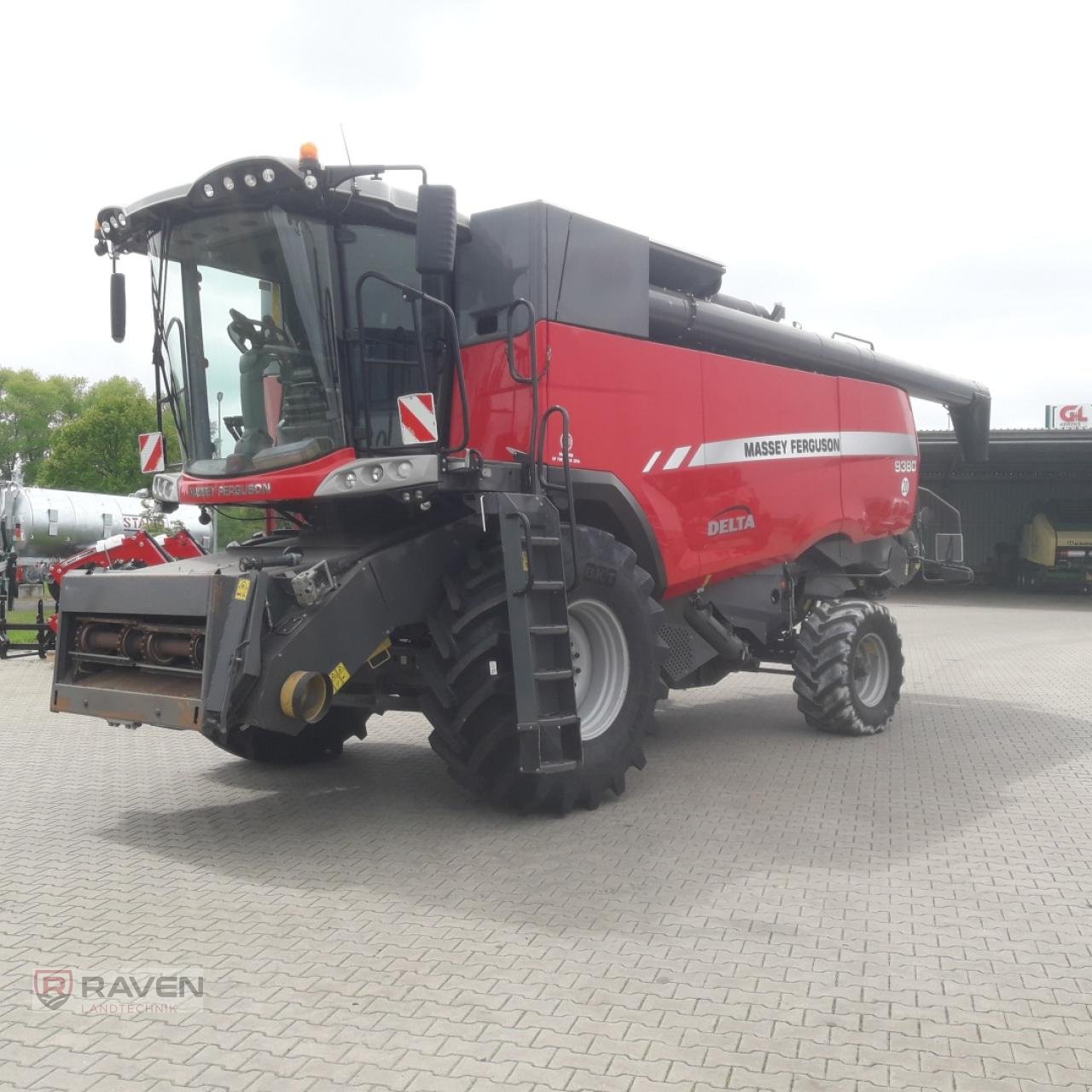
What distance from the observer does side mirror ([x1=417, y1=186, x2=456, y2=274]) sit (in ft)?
17.7

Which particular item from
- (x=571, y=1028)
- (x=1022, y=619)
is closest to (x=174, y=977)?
(x=571, y=1028)

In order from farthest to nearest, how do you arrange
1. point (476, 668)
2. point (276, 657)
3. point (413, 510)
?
point (413, 510) < point (476, 668) < point (276, 657)

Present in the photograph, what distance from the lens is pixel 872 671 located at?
920 centimetres

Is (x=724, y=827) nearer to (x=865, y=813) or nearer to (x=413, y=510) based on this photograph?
(x=865, y=813)

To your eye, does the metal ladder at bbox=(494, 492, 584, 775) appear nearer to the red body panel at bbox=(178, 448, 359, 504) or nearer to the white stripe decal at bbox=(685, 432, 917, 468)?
the red body panel at bbox=(178, 448, 359, 504)

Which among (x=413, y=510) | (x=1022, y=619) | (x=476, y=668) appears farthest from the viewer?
(x=1022, y=619)

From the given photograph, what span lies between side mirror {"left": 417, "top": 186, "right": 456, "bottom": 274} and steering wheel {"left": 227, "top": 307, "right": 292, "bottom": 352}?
3.35ft

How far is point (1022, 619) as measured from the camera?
70.7ft

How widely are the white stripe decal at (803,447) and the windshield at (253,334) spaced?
2.61 m

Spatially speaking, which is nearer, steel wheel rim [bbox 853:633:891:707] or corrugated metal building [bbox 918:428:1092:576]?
steel wheel rim [bbox 853:633:891:707]

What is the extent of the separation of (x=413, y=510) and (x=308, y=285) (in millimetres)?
1315

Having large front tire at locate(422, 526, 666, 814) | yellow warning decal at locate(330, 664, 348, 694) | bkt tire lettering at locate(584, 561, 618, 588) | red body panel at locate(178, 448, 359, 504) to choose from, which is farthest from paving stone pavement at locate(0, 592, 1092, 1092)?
red body panel at locate(178, 448, 359, 504)

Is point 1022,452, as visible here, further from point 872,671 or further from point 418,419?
point 418,419

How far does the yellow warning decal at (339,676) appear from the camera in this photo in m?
5.54
